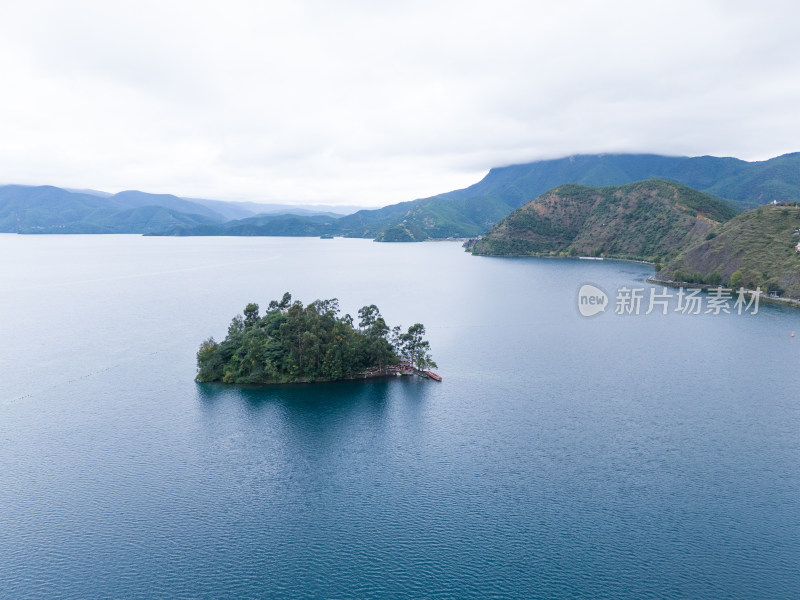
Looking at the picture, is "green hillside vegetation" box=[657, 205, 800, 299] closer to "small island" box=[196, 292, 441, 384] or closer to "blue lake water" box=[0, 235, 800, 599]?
"blue lake water" box=[0, 235, 800, 599]

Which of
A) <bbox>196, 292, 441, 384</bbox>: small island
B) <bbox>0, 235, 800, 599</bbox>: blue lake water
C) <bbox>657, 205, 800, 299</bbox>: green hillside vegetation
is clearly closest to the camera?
<bbox>0, 235, 800, 599</bbox>: blue lake water

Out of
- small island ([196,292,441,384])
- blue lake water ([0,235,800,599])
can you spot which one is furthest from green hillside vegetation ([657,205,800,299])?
small island ([196,292,441,384])

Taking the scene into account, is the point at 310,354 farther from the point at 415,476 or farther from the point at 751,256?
the point at 751,256

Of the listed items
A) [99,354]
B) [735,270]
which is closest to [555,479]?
[99,354]

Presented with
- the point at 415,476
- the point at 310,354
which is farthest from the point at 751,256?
the point at 415,476

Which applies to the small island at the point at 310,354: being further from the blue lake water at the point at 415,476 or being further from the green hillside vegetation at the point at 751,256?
the green hillside vegetation at the point at 751,256
